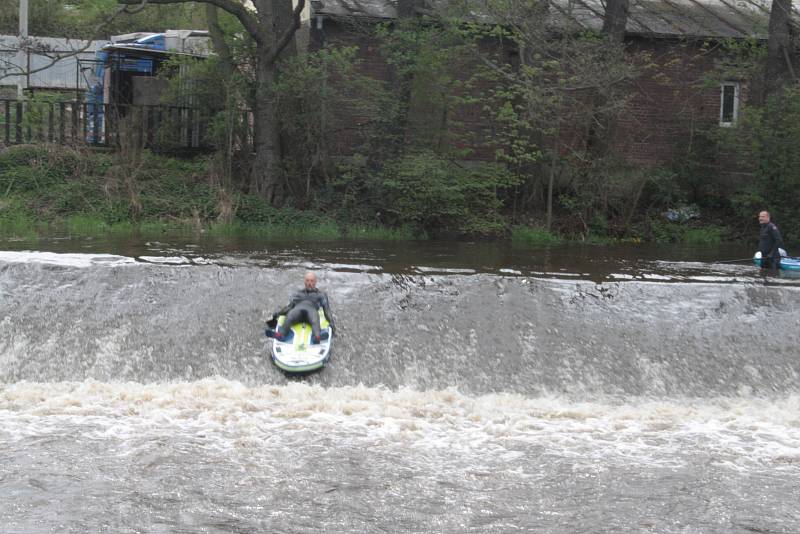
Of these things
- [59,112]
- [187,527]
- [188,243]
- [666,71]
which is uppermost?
[666,71]

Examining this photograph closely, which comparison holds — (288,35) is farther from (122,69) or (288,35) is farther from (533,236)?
(533,236)

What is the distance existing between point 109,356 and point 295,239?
8.88m

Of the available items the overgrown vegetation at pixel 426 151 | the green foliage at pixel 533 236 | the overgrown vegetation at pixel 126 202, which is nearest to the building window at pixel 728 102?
the overgrown vegetation at pixel 426 151

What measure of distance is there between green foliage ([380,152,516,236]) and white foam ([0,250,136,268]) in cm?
831

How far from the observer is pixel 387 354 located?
46.3ft

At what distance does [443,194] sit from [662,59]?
9.32 metres

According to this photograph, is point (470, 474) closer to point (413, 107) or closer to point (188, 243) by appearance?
point (188, 243)

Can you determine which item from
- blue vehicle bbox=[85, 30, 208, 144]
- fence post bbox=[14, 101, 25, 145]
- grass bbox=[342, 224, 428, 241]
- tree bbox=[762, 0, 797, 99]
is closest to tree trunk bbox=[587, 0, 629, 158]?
tree bbox=[762, 0, 797, 99]

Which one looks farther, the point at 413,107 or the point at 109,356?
the point at 413,107

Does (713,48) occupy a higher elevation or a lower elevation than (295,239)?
higher

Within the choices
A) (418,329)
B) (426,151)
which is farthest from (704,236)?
(418,329)

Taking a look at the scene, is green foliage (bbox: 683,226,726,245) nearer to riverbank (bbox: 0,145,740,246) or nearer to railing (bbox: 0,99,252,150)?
riverbank (bbox: 0,145,740,246)

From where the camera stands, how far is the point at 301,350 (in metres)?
13.5

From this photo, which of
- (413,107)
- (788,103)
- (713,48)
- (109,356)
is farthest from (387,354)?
(713,48)
